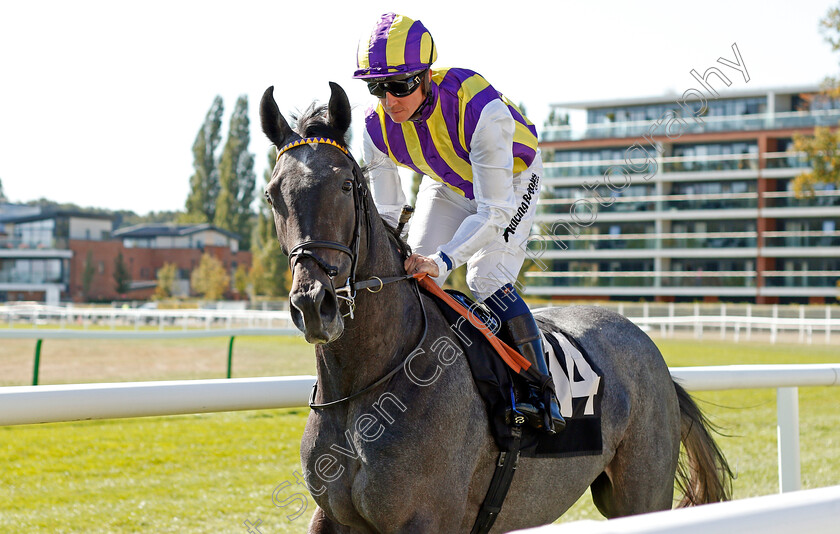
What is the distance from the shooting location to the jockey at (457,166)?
2.59m

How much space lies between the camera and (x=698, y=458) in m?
3.66

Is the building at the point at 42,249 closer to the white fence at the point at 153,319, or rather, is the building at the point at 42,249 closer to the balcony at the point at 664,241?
the white fence at the point at 153,319

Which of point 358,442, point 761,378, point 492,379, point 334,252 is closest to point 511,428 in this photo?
point 492,379

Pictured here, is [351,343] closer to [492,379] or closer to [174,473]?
[492,379]

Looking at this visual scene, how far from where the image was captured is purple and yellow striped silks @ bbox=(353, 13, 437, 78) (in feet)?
8.39

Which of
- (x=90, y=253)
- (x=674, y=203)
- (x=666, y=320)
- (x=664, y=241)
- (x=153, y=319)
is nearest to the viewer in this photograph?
(x=666, y=320)

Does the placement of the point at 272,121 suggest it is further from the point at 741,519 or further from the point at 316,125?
the point at 741,519

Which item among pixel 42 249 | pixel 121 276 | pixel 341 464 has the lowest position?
pixel 121 276

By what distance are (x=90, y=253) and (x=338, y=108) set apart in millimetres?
67672

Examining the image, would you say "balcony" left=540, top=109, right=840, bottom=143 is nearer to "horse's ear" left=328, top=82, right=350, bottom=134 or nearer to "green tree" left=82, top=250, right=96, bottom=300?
"green tree" left=82, top=250, right=96, bottom=300

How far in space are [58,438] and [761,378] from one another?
19.5 ft

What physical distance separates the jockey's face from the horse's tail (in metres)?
1.83

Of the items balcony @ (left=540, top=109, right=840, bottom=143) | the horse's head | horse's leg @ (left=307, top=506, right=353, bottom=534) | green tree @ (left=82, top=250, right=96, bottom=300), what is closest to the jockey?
the horse's head

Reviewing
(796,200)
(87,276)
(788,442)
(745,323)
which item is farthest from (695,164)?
(788,442)
